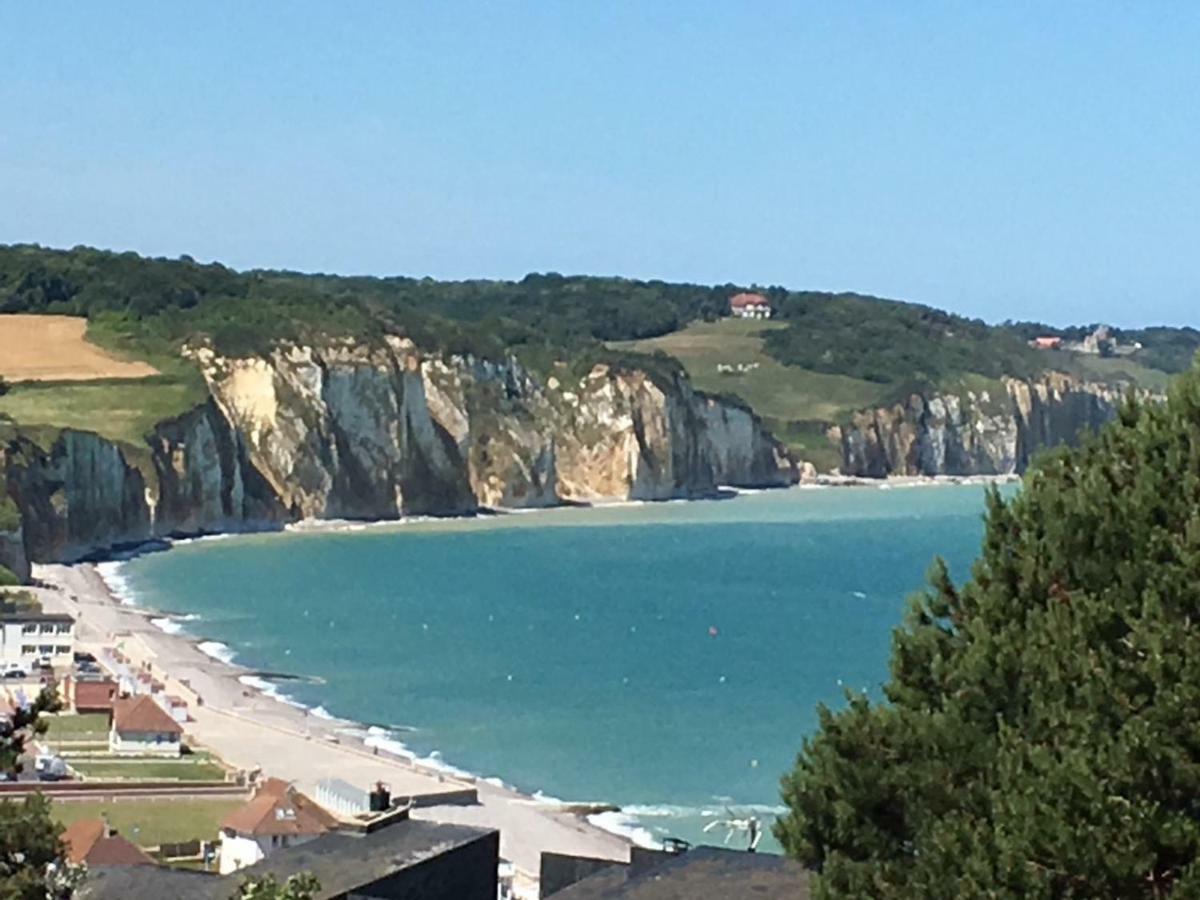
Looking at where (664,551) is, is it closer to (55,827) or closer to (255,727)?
(255,727)

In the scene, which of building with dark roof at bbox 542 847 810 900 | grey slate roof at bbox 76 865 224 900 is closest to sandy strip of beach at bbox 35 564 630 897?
grey slate roof at bbox 76 865 224 900

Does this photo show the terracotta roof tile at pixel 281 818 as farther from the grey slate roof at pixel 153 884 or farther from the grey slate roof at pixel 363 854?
the grey slate roof at pixel 363 854

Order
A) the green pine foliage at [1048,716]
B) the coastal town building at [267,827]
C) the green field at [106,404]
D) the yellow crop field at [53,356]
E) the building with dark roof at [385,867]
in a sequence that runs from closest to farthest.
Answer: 1. the green pine foliage at [1048,716]
2. the building with dark roof at [385,867]
3. the coastal town building at [267,827]
4. the green field at [106,404]
5. the yellow crop field at [53,356]

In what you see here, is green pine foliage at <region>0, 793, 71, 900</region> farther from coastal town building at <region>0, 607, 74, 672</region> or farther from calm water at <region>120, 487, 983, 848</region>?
coastal town building at <region>0, 607, 74, 672</region>

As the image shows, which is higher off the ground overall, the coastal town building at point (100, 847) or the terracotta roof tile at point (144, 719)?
the coastal town building at point (100, 847)

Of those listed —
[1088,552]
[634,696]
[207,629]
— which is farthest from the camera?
[207,629]

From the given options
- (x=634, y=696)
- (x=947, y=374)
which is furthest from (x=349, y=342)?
(x=947, y=374)

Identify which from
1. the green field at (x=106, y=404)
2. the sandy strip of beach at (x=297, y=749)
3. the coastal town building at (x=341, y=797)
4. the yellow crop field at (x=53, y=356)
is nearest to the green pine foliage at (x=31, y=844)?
the sandy strip of beach at (x=297, y=749)
